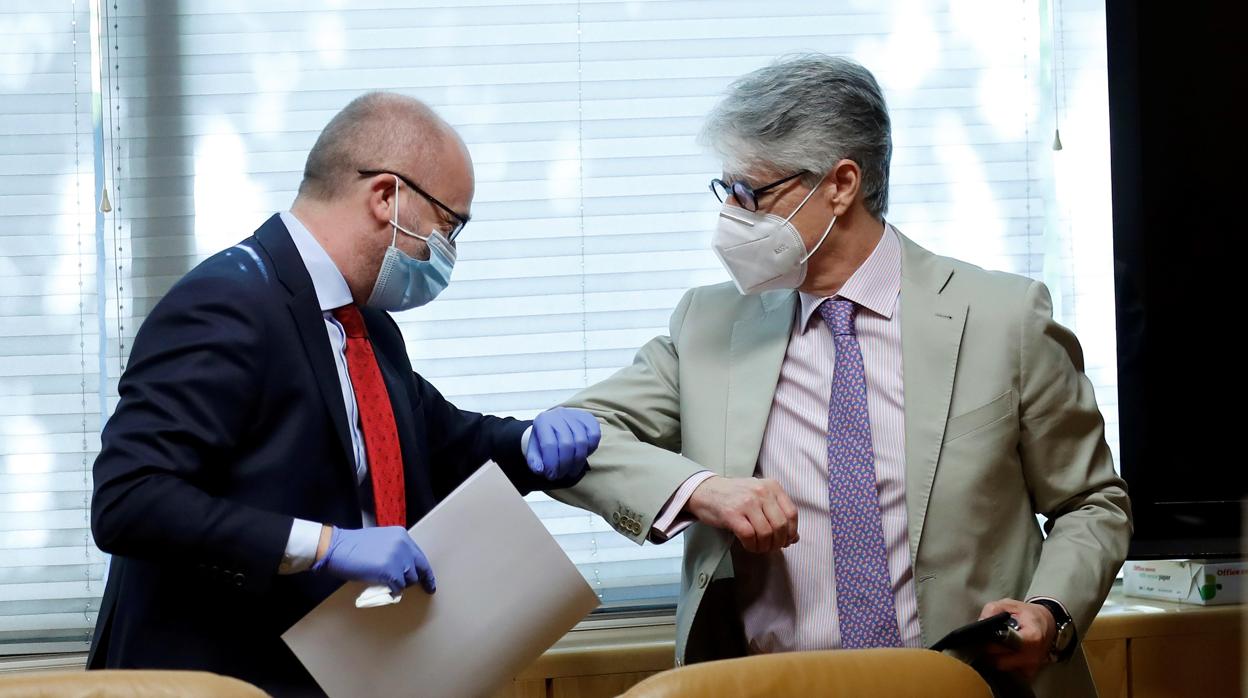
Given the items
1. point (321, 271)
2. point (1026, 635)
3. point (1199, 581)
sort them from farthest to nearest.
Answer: point (1199, 581)
point (321, 271)
point (1026, 635)

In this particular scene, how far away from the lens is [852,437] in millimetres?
1735

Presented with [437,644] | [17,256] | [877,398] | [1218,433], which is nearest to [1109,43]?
[1218,433]

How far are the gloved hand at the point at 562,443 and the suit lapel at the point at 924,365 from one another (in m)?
0.49

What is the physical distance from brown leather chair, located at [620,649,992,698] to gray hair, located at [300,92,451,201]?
2.89 feet

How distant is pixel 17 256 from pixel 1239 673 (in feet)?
8.79

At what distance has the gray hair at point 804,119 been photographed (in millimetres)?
1815

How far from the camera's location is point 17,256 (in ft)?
7.95

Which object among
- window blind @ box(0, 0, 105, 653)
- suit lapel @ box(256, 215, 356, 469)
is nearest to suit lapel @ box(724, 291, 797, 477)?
suit lapel @ box(256, 215, 356, 469)

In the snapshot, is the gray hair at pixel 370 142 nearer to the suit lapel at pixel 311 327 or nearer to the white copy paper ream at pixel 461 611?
the suit lapel at pixel 311 327

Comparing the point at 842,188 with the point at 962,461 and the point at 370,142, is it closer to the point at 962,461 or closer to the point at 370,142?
the point at 962,461

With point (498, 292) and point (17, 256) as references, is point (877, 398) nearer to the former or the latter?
point (498, 292)

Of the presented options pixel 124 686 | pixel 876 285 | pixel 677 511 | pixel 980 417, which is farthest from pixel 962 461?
pixel 124 686

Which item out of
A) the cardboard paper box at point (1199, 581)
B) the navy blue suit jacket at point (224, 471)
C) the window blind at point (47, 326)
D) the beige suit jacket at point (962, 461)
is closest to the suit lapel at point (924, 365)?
the beige suit jacket at point (962, 461)

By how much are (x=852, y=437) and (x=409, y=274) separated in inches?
28.1
